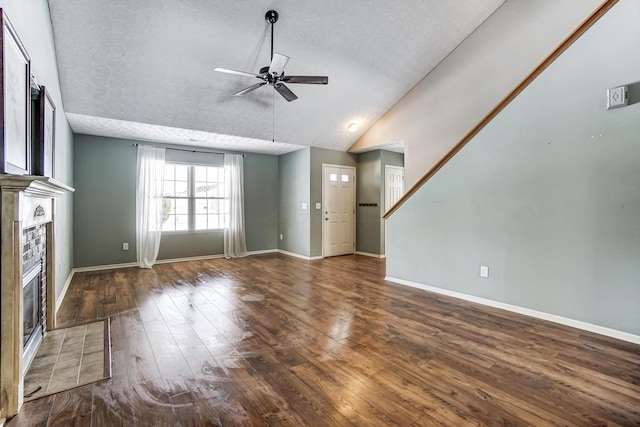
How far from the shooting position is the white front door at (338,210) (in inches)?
261

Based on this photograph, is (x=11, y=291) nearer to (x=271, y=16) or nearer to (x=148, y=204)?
(x=271, y=16)

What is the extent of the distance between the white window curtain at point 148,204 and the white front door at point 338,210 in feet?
10.6

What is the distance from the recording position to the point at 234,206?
6.49 meters

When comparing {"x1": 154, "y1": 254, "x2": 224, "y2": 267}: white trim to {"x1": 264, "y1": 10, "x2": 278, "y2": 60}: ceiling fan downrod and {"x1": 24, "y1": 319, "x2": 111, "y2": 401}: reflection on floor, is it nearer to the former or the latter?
{"x1": 24, "y1": 319, "x2": 111, "y2": 401}: reflection on floor

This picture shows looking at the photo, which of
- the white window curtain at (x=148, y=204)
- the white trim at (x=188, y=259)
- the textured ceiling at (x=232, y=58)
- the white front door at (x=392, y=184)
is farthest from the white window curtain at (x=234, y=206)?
the white front door at (x=392, y=184)

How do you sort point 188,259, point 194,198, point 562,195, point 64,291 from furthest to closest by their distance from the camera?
point 194,198
point 188,259
point 64,291
point 562,195

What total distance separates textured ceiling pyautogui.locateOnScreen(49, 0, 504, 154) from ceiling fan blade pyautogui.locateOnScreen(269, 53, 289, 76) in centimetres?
71

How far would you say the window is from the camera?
19.7 feet

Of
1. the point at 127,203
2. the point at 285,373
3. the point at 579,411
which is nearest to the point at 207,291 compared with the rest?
the point at 285,373

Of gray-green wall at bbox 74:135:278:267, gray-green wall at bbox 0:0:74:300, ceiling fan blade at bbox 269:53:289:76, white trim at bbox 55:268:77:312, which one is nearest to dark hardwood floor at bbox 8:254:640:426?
white trim at bbox 55:268:77:312

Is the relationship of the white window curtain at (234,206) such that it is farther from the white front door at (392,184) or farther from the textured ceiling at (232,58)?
the white front door at (392,184)

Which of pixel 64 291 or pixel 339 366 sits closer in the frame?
pixel 339 366

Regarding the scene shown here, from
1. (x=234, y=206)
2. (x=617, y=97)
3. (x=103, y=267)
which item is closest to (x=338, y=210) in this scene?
(x=234, y=206)

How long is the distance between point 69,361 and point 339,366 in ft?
6.55
